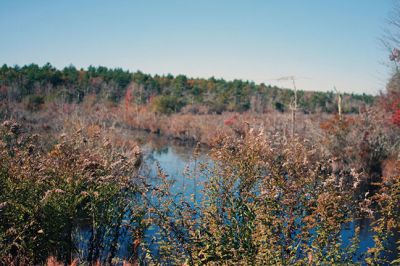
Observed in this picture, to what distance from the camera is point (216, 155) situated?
5.59 metres

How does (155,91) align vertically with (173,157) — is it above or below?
above

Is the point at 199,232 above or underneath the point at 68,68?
underneath

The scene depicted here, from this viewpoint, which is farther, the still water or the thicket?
the thicket

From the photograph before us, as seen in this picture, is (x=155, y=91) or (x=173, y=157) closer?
(x=173, y=157)

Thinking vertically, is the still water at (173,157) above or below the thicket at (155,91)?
below

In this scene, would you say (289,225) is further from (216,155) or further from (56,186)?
(56,186)

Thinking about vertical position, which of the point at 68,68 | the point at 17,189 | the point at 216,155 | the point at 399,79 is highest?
the point at 68,68

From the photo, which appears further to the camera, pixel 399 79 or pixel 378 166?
pixel 378 166

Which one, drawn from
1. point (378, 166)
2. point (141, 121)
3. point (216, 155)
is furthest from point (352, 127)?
point (141, 121)

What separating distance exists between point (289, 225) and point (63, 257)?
3.73 m

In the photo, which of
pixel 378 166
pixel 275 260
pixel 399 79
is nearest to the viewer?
pixel 275 260

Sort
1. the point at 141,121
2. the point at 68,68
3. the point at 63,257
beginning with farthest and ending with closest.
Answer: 1. the point at 68,68
2. the point at 141,121
3. the point at 63,257

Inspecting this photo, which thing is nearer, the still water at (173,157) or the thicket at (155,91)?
the still water at (173,157)

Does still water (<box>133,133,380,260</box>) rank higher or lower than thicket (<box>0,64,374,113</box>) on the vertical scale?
lower
